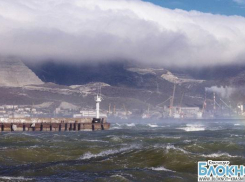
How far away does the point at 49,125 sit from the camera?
137250 mm

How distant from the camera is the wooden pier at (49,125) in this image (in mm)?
131050

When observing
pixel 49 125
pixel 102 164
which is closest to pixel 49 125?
pixel 49 125

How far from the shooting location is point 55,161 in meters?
46.3

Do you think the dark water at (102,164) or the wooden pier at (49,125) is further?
the wooden pier at (49,125)

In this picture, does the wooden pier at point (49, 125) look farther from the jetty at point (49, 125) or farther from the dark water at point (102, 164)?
the dark water at point (102, 164)

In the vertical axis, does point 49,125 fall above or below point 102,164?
above

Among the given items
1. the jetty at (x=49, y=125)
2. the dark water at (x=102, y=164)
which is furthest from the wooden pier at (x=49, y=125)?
the dark water at (x=102, y=164)

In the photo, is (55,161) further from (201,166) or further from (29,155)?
(201,166)

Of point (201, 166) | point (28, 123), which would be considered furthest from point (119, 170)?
point (28, 123)

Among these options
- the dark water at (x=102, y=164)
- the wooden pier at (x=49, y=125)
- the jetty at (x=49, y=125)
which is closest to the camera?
the dark water at (x=102, y=164)

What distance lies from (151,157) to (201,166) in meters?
8.54

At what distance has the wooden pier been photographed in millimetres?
131050

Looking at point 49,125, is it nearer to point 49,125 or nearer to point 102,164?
point 49,125

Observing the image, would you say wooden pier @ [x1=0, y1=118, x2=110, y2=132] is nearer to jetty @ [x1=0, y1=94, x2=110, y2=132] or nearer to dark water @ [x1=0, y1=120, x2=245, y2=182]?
jetty @ [x1=0, y1=94, x2=110, y2=132]
